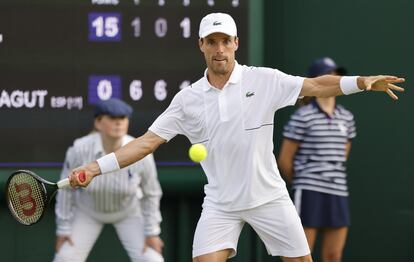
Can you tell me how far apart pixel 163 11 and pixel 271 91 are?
1950 mm

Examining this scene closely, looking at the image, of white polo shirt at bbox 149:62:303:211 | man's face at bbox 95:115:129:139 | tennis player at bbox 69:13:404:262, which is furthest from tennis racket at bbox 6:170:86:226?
man's face at bbox 95:115:129:139

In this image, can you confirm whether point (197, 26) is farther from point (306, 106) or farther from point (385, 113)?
point (385, 113)

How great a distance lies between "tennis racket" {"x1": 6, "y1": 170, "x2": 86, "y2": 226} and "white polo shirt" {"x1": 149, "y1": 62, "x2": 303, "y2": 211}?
2.18 ft

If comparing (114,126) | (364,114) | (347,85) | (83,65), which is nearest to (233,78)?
(347,85)

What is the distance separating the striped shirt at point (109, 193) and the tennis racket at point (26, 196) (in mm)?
1171

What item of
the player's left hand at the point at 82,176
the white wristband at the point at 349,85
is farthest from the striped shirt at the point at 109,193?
the white wristband at the point at 349,85

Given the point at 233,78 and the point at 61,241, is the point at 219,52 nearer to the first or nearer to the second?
the point at 233,78

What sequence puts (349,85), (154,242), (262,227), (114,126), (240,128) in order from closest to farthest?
(349,85) < (240,128) < (262,227) < (114,126) < (154,242)

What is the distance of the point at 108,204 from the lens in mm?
7047

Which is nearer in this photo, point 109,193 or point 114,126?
point 114,126

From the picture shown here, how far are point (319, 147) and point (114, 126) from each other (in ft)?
4.53

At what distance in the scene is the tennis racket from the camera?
5648mm

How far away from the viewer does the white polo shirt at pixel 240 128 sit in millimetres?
5621

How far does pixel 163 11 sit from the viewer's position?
292 inches
